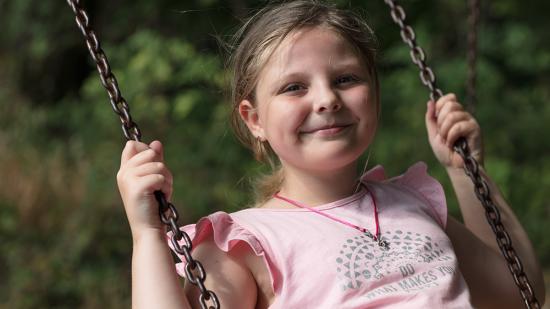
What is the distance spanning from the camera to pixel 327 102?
6.21 ft

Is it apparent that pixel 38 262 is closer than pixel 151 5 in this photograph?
Yes

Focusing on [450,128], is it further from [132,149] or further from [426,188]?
[132,149]

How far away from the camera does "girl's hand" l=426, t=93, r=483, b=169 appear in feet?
6.98

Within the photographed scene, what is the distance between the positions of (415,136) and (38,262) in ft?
8.60

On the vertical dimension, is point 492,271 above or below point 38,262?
above

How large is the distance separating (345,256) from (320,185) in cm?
22

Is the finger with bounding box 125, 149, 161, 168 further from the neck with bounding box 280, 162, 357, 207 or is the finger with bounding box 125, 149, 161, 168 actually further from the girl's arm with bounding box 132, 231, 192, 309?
the neck with bounding box 280, 162, 357, 207

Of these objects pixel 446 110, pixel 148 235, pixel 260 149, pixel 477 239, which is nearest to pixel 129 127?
pixel 148 235

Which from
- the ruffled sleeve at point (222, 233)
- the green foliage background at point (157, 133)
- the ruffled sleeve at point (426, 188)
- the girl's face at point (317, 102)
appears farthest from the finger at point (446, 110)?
the green foliage background at point (157, 133)

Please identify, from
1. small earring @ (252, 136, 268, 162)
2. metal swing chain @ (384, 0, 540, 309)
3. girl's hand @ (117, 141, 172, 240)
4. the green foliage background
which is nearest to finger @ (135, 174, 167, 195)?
girl's hand @ (117, 141, 172, 240)

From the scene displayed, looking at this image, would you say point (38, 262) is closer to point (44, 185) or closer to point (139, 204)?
point (44, 185)

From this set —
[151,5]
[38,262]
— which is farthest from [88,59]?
[38,262]

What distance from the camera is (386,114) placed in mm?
5969

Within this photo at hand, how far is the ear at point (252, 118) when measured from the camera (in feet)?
6.85
